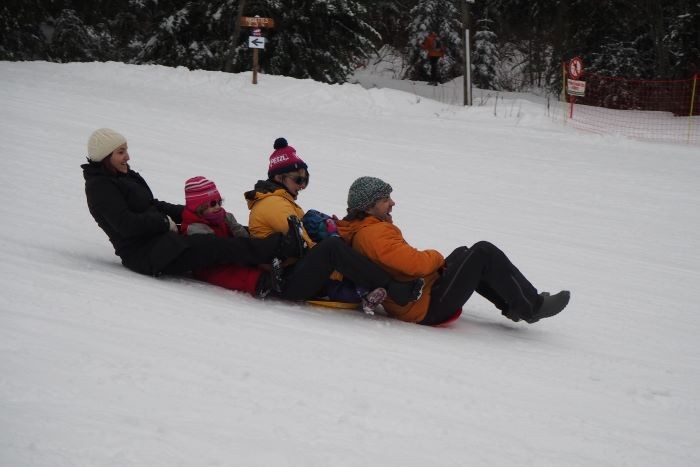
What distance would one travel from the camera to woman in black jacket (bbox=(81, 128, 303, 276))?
172 inches

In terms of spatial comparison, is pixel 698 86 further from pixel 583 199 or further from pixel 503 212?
pixel 503 212

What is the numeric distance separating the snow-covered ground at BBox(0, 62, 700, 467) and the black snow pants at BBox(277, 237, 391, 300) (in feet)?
0.65

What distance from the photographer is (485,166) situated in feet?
33.7

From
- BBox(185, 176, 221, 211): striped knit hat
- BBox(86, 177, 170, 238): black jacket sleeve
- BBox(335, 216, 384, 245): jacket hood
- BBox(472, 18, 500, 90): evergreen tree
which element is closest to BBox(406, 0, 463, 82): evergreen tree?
BBox(472, 18, 500, 90): evergreen tree

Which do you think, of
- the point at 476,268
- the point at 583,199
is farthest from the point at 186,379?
the point at 583,199

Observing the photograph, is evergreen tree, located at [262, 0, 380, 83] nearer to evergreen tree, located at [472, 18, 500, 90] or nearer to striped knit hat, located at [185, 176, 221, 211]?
evergreen tree, located at [472, 18, 500, 90]

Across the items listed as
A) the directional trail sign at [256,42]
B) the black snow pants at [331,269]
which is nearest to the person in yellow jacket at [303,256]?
the black snow pants at [331,269]

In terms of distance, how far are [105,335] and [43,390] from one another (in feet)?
1.96

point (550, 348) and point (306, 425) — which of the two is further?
point (550, 348)

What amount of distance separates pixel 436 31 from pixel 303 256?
21.4 meters

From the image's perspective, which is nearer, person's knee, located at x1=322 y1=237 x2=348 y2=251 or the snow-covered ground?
the snow-covered ground

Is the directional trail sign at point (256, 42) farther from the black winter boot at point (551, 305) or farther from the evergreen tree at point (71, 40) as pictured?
the evergreen tree at point (71, 40)

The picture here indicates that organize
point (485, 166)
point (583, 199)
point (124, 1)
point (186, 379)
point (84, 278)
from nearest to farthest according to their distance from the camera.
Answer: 1. point (186, 379)
2. point (84, 278)
3. point (583, 199)
4. point (485, 166)
5. point (124, 1)

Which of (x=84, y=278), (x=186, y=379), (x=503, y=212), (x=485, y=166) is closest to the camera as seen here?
(x=186, y=379)
